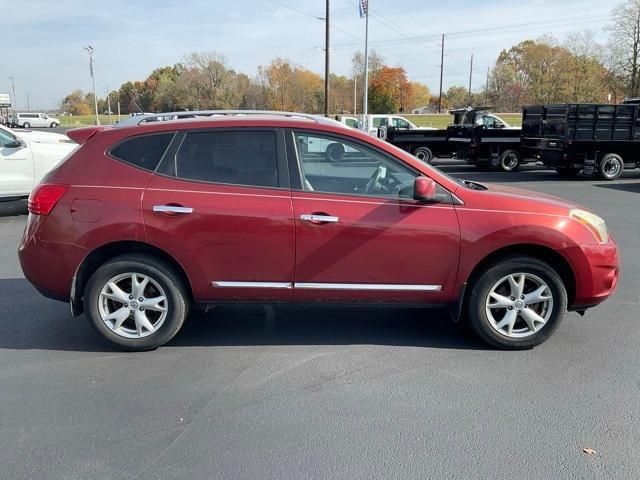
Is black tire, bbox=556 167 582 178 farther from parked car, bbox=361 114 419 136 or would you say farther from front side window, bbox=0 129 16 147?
front side window, bbox=0 129 16 147

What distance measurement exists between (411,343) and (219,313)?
5.89 ft

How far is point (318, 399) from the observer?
3463 mm

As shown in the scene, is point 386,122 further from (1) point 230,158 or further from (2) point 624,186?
(1) point 230,158

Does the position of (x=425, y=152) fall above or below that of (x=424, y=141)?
below

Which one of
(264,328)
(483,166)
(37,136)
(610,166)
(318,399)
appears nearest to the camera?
(318,399)

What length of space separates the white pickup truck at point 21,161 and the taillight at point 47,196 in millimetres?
6325

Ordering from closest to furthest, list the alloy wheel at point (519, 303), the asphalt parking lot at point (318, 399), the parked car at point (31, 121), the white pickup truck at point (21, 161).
Result: the asphalt parking lot at point (318, 399)
the alloy wheel at point (519, 303)
the white pickup truck at point (21, 161)
the parked car at point (31, 121)

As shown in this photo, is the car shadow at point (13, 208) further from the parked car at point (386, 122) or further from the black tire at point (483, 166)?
the parked car at point (386, 122)

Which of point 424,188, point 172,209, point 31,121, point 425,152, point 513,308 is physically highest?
point 31,121

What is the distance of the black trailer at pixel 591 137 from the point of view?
50.3 ft

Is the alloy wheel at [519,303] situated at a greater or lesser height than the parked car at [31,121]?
lesser

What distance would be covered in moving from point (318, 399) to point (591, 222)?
97.3 inches

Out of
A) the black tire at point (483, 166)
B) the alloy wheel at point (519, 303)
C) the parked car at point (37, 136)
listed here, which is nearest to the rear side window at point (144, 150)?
the alloy wheel at point (519, 303)

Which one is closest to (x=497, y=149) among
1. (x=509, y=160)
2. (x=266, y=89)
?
(x=509, y=160)
